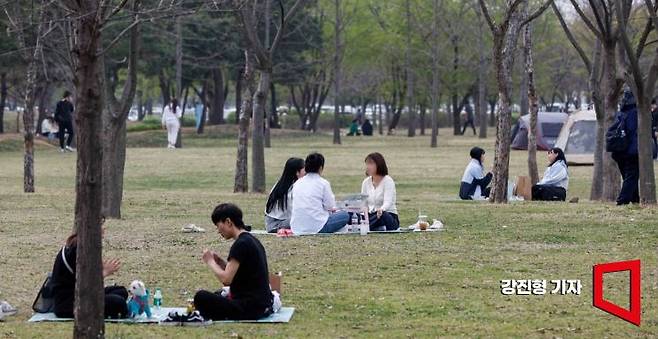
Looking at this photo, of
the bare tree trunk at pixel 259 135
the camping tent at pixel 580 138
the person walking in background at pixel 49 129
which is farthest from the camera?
the person walking in background at pixel 49 129

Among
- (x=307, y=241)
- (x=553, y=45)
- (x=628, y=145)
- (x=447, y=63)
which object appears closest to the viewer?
(x=307, y=241)

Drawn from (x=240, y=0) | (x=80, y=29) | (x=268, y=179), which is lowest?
(x=268, y=179)

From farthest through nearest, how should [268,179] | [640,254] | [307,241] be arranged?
[268,179], [307,241], [640,254]

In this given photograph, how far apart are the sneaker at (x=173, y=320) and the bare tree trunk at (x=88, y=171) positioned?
1544 millimetres

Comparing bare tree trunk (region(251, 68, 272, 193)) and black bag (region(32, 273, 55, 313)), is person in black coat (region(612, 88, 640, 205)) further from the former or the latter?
black bag (region(32, 273, 55, 313))

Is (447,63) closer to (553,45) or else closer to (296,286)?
(553,45)

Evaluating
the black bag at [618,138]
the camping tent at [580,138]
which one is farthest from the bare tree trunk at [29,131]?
the camping tent at [580,138]

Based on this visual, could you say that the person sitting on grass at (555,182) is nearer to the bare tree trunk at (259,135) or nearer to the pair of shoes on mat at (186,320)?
the bare tree trunk at (259,135)

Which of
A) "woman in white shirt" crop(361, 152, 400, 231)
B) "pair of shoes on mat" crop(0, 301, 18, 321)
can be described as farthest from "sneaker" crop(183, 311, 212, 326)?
→ "woman in white shirt" crop(361, 152, 400, 231)

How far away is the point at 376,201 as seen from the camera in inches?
553

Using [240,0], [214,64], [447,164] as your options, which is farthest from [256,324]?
[214,64]

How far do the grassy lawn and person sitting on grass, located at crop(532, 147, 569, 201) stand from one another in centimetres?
177

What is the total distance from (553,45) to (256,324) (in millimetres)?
56858

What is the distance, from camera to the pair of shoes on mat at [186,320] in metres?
8.40
